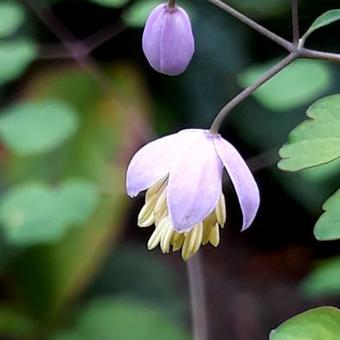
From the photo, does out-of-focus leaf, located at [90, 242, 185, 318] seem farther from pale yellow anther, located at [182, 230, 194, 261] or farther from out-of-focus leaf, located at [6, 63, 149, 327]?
pale yellow anther, located at [182, 230, 194, 261]

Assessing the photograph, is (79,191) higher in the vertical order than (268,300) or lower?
higher

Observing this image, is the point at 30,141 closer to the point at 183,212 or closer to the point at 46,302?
the point at 46,302

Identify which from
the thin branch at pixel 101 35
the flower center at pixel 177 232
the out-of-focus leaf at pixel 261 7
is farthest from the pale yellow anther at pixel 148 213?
the thin branch at pixel 101 35

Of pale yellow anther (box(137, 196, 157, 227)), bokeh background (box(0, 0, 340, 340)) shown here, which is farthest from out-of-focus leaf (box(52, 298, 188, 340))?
pale yellow anther (box(137, 196, 157, 227))

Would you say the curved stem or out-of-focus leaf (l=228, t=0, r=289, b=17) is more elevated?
the curved stem

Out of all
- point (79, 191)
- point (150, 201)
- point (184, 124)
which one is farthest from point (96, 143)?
point (150, 201)

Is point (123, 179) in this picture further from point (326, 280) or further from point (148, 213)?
point (148, 213)

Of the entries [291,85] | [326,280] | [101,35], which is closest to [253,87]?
[291,85]
